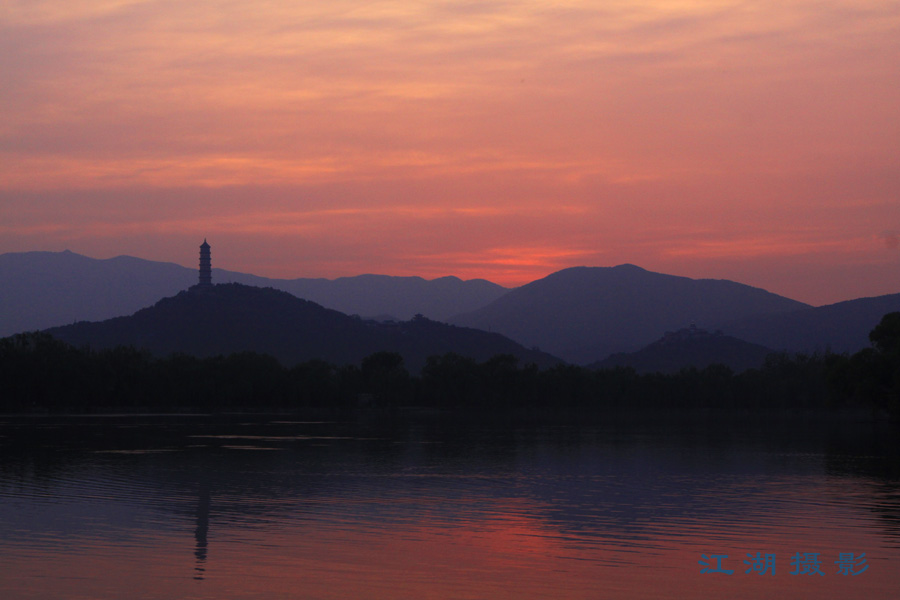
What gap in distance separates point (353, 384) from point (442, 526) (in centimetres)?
12631

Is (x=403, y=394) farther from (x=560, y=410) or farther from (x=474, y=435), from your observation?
(x=474, y=435)

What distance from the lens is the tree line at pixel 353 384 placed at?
125750mm

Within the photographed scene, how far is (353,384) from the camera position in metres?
152

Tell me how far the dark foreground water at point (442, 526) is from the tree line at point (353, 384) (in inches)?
3030

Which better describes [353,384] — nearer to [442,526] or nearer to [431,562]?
[442,526]

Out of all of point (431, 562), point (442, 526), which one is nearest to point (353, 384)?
point (442, 526)

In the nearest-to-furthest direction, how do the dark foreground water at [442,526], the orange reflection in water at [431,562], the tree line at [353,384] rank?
the orange reflection in water at [431,562] → the dark foreground water at [442,526] → the tree line at [353,384]

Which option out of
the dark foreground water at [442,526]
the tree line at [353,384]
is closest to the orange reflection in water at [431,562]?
the dark foreground water at [442,526]

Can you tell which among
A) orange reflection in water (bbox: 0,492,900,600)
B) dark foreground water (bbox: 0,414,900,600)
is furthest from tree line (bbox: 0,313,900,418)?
orange reflection in water (bbox: 0,492,900,600)

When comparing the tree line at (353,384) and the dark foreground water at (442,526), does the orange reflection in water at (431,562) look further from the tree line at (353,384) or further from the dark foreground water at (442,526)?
the tree line at (353,384)

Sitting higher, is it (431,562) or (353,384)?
(353,384)

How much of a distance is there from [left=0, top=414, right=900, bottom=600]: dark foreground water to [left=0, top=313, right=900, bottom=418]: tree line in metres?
77.0

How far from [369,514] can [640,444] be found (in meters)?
39.8

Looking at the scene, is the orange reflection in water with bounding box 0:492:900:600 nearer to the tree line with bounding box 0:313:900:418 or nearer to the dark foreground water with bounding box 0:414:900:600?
the dark foreground water with bounding box 0:414:900:600
